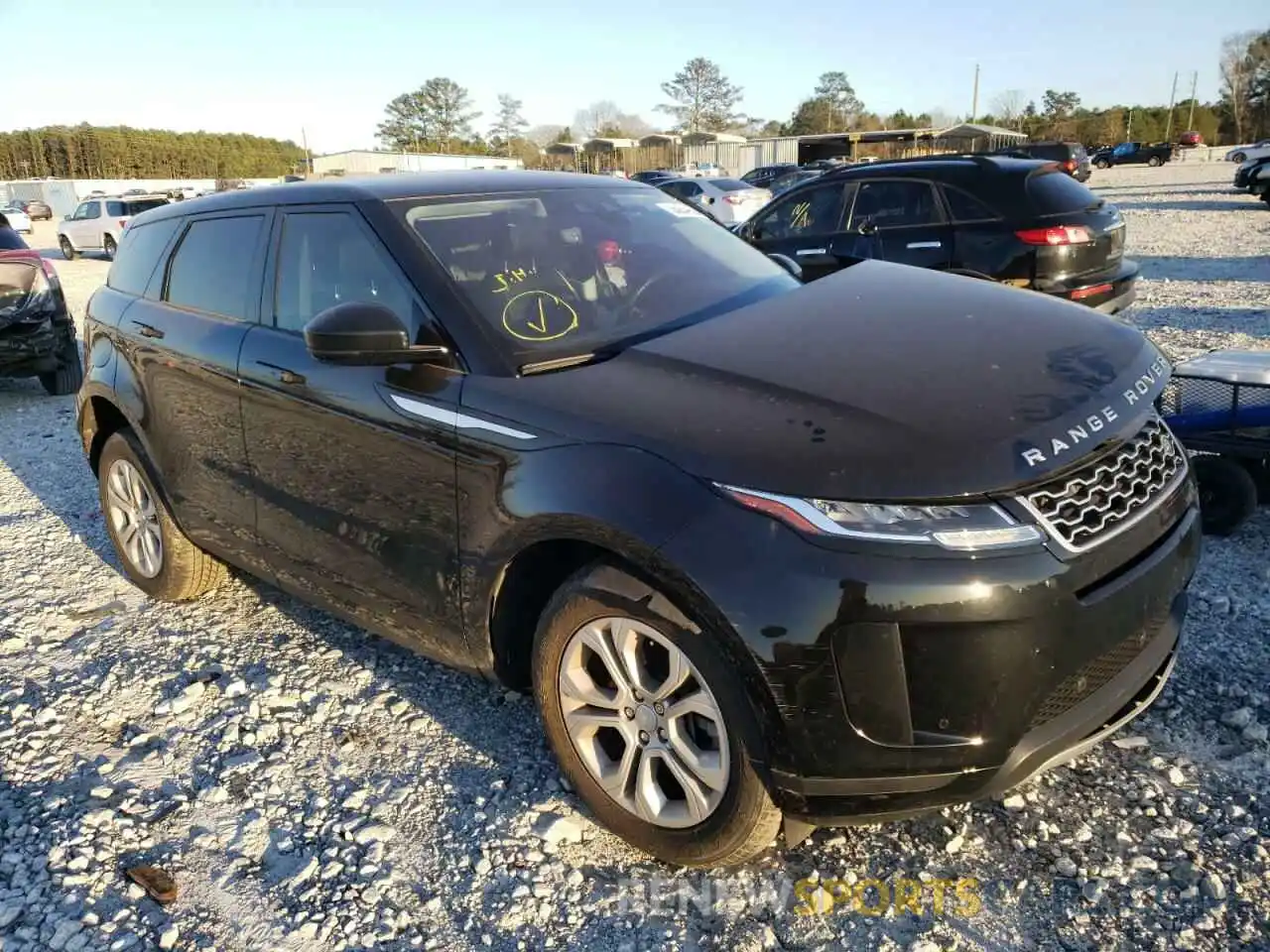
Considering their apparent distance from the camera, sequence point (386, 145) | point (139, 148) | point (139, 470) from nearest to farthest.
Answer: point (139, 470) < point (139, 148) < point (386, 145)

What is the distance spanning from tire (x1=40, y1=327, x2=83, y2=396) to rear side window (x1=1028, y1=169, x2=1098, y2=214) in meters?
8.53

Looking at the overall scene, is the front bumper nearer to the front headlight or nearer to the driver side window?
the front headlight

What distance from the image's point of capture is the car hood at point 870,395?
204 cm

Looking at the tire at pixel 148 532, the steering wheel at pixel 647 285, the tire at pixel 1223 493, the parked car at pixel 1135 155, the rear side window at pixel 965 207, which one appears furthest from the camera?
the parked car at pixel 1135 155

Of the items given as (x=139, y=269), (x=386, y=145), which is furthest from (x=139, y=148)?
(x=139, y=269)

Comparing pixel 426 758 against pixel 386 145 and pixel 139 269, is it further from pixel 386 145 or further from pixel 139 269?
pixel 386 145

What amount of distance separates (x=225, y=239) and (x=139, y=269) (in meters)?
0.86

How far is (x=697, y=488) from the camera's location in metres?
2.12

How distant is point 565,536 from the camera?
2.36m

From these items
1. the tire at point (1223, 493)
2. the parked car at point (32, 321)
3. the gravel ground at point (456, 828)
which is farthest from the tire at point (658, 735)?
the parked car at point (32, 321)

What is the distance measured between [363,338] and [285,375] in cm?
76

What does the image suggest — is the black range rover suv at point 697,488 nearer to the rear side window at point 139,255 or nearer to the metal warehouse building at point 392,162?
the rear side window at point 139,255

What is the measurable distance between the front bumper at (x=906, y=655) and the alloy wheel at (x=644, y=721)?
0.23 m

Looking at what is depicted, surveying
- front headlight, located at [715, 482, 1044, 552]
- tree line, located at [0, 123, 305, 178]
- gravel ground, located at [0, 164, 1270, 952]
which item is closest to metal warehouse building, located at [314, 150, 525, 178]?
tree line, located at [0, 123, 305, 178]
